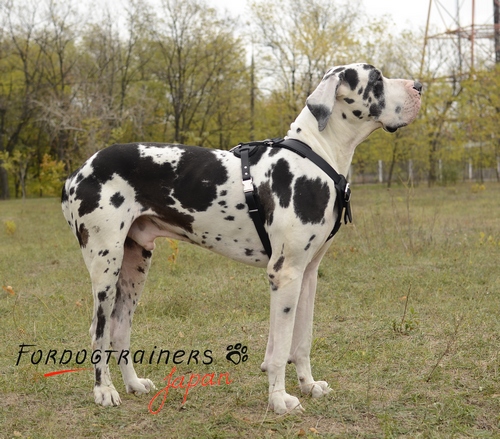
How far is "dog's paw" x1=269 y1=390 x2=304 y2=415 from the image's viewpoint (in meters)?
4.07

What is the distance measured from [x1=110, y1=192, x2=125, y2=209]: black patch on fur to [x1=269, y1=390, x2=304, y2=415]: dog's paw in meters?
1.54

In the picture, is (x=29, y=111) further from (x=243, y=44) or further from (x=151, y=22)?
(x=243, y=44)

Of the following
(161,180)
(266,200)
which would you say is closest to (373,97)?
(266,200)

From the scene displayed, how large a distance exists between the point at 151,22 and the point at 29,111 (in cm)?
994

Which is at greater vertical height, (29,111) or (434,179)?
(29,111)

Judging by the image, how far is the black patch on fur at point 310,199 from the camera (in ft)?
13.1

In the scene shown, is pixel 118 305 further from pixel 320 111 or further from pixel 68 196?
pixel 320 111

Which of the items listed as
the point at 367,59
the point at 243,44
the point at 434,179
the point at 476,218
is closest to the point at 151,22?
the point at 243,44

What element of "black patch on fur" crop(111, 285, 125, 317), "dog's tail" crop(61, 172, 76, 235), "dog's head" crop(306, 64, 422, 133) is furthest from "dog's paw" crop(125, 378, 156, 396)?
"dog's head" crop(306, 64, 422, 133)

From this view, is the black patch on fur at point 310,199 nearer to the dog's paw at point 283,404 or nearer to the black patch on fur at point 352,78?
the black patch on fur at point 352,78

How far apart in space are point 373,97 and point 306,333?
161cm

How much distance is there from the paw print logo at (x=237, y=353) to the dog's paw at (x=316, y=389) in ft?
2.88

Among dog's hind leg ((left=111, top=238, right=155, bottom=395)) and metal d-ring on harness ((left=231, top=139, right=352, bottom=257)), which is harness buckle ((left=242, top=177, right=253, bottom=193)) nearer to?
metal d-ring on harness ((left=231, top=139, right=352, bottom=257))

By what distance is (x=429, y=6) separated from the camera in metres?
35.8
